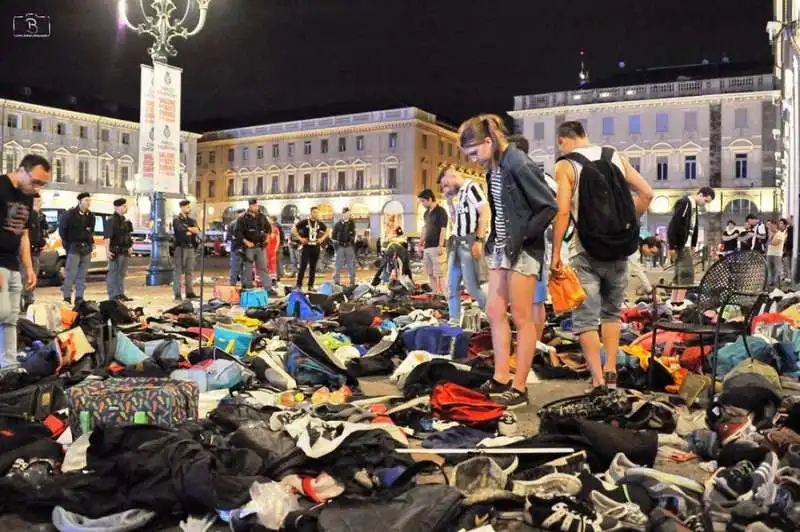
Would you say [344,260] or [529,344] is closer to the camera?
[529,344]

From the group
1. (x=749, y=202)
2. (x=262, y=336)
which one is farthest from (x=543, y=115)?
(x=262, y=336)

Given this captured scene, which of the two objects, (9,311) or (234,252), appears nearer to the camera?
(9,311)

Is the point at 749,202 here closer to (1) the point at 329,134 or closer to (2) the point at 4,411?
A: (1) the point at 329,134

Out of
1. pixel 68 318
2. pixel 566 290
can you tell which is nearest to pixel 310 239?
pixel 68 318

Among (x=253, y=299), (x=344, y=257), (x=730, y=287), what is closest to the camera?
(x=730, y=287)

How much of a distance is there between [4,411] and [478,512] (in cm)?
292

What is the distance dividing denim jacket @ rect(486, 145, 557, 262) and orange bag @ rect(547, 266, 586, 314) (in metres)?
0.22

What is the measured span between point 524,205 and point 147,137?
1086 cm

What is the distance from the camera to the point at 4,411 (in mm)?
4363

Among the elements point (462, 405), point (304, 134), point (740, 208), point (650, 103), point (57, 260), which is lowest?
point (462, 405)

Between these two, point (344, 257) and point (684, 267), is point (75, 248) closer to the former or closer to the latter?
point (344, 257)

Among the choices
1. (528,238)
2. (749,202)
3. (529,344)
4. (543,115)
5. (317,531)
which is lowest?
(317,531)

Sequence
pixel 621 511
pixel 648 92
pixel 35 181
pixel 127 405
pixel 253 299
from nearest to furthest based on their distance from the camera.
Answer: pixel 621 511, pixel 127 405, pixel 35 181, pixel 253 299, pixel 648 92

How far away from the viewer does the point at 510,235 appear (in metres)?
4.86
